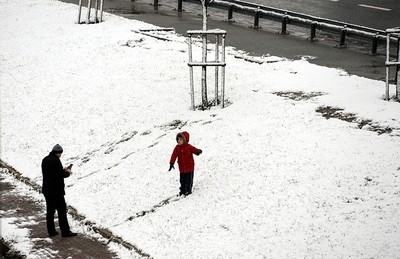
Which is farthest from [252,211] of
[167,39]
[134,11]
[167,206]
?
[134,11]

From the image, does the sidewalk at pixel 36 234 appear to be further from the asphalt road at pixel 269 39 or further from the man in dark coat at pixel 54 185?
the asphalt road at pixel 269 39

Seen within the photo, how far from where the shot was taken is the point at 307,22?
23.1 metres

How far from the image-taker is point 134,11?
2809cm

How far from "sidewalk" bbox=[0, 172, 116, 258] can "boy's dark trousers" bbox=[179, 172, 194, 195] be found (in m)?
2.03

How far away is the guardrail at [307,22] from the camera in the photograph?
69.9 feet

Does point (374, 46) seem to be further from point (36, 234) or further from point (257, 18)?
point (36, 234)

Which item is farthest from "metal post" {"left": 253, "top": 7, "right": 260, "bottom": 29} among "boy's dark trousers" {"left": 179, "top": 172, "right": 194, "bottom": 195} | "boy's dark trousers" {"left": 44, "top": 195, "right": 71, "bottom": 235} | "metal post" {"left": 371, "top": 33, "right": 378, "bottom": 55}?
"boy's dark trousers" {"left": 44, "top": 195, "right": 71, "bottom": 235}

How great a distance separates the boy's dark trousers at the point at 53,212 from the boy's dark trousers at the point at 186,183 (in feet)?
7.83

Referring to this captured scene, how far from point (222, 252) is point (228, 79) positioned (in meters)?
8.72

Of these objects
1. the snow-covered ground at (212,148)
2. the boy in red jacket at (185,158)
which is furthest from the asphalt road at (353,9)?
the boy in red jacket at (185,158)

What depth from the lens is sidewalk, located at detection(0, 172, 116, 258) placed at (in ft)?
36.9

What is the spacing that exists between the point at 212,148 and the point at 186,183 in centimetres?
185

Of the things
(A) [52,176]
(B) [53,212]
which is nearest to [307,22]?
(A) [52,176]

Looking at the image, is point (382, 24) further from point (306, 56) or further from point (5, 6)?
point (5, 6)
